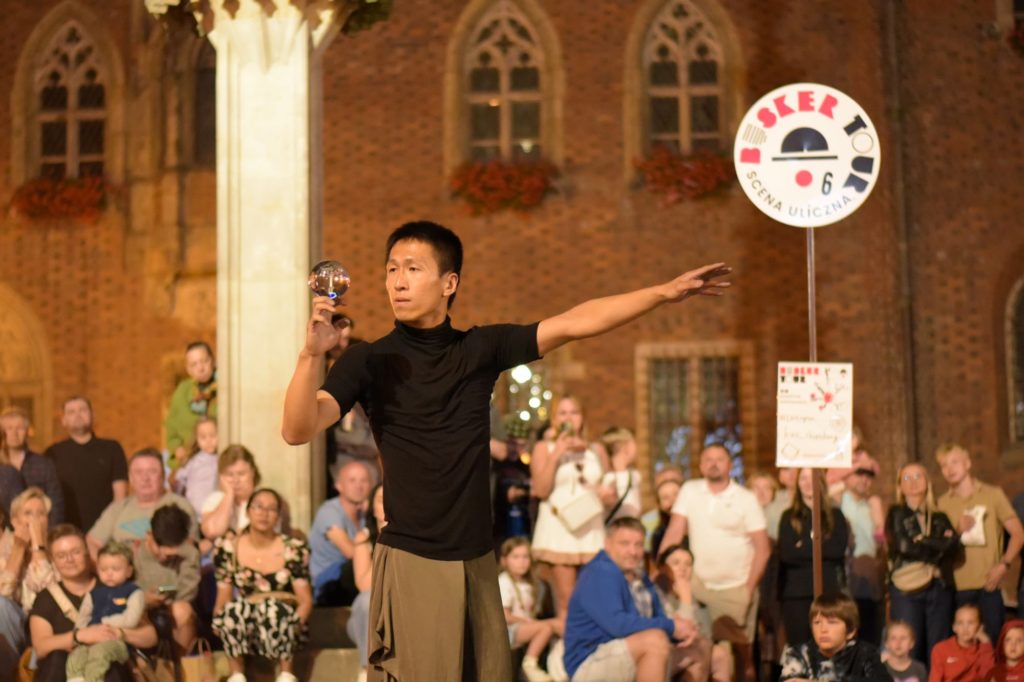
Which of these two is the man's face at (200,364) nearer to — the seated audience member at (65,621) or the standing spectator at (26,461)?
the standing spectator at (26,461)

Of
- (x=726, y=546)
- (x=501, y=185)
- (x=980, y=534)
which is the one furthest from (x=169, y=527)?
(x=501, y=185)

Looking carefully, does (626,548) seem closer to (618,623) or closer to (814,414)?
(618,623)

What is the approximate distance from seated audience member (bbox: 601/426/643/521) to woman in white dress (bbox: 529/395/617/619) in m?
0.10

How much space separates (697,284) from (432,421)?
29.7 inches

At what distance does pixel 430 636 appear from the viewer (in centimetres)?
398

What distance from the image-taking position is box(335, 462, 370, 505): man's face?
27.7ft

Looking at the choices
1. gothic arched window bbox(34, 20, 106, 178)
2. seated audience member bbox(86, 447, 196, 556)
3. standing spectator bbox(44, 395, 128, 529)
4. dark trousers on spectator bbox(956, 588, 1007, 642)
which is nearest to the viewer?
seated audience member bbox(86, 447, 196, 556)

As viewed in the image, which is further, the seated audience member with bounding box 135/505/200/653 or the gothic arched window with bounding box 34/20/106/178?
the gothic arched window with bounding box 34/20/106/178

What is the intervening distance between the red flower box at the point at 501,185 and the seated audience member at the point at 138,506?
7721mm

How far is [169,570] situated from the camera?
8.24 metres

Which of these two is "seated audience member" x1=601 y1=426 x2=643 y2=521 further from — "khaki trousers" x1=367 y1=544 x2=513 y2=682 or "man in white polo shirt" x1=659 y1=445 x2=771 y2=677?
"khaki trousers" x1=367 y1=544 x2=513 y2=682

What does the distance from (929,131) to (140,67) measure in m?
8.17

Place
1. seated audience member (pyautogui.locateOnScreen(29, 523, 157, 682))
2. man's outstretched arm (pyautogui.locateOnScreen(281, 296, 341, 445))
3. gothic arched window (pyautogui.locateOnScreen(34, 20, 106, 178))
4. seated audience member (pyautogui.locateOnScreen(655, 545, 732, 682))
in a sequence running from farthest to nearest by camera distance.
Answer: gothic arched window (pyautogui.locateOnScreen(34, 20, 106, 178)) < seated audience member (pyautogui.locateOnScreen(655, 545, 732, 682)) < seated audience member (pyautogui.locateOnScreen(29, 523, 157, 682)) < man's outstretched arm (pyautogui.locateOnScreen(281, 296, 341, 445))

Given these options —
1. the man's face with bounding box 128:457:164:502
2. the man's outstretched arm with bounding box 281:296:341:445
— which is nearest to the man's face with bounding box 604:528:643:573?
the man's face with bounding box 128:457:164:502
